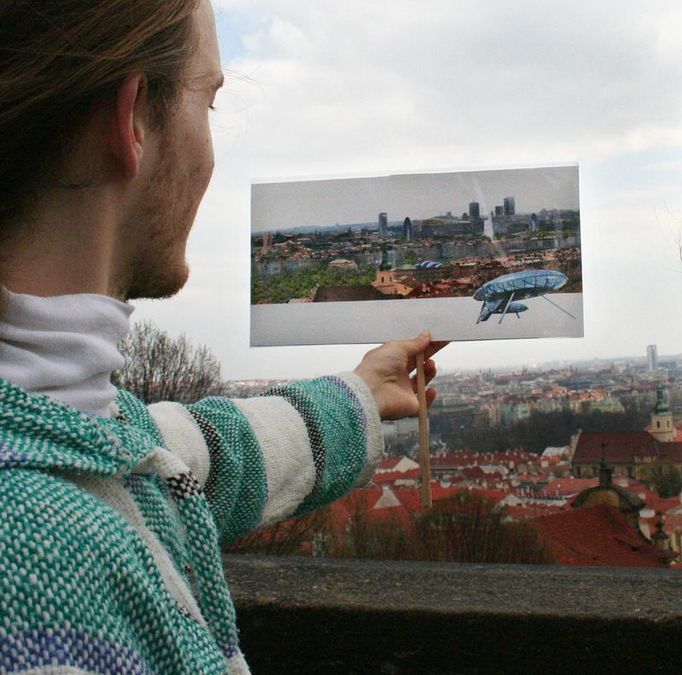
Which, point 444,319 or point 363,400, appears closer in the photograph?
point 363,400

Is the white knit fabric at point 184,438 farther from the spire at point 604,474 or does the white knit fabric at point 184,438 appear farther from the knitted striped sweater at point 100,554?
the spire at point 604,474

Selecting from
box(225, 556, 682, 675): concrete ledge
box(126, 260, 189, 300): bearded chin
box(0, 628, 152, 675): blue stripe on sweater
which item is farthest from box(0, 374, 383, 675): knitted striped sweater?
box(225, 556, 682, 675): concrete ledge

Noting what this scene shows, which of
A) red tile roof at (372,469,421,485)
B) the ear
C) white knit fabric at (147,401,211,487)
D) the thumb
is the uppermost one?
the ear

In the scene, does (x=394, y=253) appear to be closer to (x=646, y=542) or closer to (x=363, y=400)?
(x=363, y=400)

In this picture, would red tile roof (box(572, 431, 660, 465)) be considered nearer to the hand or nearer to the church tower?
the church tower

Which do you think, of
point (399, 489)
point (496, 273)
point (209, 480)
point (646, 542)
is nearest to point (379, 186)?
point (496, 273)

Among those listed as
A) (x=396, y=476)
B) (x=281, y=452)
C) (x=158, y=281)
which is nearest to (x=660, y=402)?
(x=396, y=476)

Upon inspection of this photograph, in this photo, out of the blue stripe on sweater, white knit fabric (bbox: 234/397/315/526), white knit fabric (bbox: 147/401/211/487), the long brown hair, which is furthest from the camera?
white knit fabric (bbox: 234/397/315/526)
